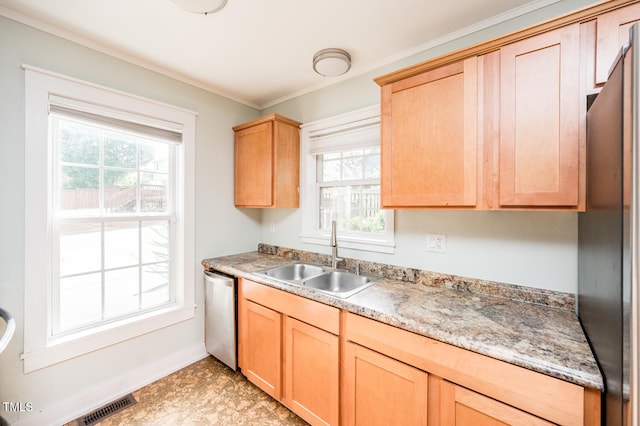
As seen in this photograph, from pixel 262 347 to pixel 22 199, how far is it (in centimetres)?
177

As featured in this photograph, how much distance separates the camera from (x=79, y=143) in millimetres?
1852

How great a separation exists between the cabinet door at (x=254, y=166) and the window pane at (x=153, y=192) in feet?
2.14

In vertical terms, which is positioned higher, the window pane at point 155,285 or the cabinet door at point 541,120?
the cabinet door at point 541,120

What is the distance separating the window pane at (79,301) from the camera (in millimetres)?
1817

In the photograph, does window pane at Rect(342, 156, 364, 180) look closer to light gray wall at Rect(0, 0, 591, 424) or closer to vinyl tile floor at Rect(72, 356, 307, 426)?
light gray wall at Rect(0, 0, 591, 424)

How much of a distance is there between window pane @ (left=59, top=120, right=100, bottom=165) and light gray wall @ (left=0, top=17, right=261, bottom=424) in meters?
0.21

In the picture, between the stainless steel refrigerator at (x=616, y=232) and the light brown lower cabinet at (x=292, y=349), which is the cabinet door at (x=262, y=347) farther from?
the stainless steel refrigerator at (x=616, y=232)

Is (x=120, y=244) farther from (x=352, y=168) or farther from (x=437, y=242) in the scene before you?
(x=437, y=242)

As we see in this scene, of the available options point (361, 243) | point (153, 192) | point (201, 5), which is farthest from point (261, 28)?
point (361, 243)

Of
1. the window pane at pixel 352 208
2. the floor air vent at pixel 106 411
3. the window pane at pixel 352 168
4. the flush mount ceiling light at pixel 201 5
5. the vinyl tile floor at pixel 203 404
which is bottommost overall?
the vinyl tile floor at pixel 203 404

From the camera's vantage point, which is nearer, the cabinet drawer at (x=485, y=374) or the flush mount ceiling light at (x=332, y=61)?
the cabinet drawer at (x=485, y=374)

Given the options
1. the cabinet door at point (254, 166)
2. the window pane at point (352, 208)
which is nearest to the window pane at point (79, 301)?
the cabinet door at point (254, 166)

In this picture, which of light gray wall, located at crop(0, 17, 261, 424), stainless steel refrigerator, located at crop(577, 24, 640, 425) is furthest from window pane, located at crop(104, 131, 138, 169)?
stainless steel refrigerator, located at crop(577, 24, 640, 425)

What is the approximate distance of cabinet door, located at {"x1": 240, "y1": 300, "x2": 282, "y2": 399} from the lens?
1.81 m
